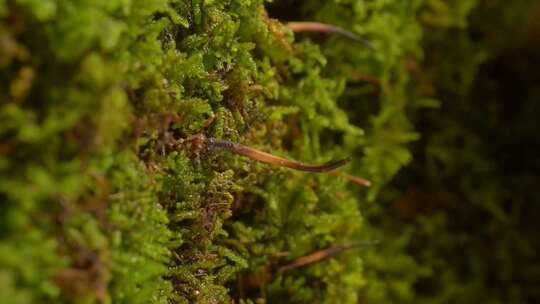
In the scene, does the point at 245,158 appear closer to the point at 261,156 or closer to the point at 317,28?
the point at 261,156

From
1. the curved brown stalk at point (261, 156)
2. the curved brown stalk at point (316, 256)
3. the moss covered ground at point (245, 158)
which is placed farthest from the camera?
the curved brown stalk at point (316, 256)

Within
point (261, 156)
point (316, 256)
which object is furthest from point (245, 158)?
point (316, 256)

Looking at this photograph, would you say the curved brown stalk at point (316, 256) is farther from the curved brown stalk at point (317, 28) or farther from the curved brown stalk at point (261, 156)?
the curved brown stalk at point (317, 28)

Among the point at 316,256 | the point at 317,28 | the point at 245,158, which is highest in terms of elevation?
the point at 317,28

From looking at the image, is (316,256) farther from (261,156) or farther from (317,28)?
(317,28)

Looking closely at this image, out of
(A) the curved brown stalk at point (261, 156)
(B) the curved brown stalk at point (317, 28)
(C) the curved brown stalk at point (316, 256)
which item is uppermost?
(B) the curved brown stalk at point (317, 28)

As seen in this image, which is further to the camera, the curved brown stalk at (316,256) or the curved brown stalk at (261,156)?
the curved brown stalk at (316,256)

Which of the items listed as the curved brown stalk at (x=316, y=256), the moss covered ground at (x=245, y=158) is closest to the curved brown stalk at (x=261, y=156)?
the moss covered ground at (x=245, y=158)

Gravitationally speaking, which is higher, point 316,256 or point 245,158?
point 245,158

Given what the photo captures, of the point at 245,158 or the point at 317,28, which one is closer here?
the point at 245,158
